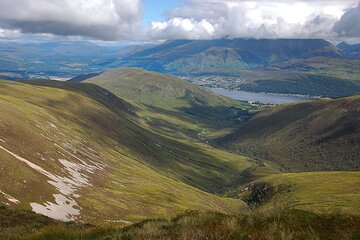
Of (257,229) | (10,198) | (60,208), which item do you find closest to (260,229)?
(257,229)

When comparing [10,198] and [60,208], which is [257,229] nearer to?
[10,198]

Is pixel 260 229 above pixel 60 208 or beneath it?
above

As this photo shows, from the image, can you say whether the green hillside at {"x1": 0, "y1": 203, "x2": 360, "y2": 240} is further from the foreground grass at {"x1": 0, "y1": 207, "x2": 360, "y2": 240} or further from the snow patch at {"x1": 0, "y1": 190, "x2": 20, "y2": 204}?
the snow patch at {"x1": 0, "y1": 190, "x2": 20, "y2": 204}

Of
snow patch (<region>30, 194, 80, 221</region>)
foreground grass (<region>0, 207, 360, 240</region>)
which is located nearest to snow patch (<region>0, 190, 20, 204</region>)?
snow patch (<region>30, 194, 80, 221</region>)

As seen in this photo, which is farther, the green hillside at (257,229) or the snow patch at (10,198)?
the snow patch at (10,198)

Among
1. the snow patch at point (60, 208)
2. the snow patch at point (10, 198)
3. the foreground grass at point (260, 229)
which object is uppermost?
the foreground grass at point (260, 229)

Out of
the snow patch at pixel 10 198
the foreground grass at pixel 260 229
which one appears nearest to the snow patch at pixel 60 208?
the snow patch at pixel 10 198

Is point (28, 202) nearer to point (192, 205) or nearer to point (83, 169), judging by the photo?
point (83, 169)

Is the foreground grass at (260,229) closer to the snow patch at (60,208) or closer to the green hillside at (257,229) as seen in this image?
the green hillside at (257,229)

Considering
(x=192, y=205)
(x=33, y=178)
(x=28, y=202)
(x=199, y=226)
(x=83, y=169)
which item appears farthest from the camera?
A: (x=192, y=205)

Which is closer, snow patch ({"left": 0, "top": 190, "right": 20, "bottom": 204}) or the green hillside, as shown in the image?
the green hillside

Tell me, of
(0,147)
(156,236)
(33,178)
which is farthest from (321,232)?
(0,147)
